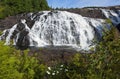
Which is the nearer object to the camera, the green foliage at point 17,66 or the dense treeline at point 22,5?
the green foliage at point 17,66

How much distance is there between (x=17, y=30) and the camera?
4200cm

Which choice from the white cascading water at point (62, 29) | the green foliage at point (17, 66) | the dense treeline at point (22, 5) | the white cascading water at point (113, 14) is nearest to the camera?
the green foliage at point (17, 66)

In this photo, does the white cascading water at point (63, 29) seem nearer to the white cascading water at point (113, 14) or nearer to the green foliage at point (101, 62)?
the white cascading water at point (113, 14)

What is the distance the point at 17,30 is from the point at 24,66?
3090cm

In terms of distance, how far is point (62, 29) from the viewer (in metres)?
42.0

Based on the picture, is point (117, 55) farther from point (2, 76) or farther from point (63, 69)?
point (2, 76)

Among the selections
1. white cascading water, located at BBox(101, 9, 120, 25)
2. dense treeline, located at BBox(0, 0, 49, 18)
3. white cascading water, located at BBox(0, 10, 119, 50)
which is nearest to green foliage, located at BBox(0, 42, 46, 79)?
white cascading water, located at BBox(0, 10, 119, 50)

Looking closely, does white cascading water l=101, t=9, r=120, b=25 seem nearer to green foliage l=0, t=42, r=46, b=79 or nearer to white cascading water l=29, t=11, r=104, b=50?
white cascading water l=29, t=11, r=104, b=50

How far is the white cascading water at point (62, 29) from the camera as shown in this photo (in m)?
40.9

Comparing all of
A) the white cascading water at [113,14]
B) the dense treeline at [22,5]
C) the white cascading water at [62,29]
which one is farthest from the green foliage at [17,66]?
the dense treeline at [22,5]

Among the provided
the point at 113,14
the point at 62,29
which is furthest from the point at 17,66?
the point at 113,14

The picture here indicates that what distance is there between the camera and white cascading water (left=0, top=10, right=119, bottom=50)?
40.9 meters

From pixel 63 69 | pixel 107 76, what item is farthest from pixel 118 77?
pixel 63 69

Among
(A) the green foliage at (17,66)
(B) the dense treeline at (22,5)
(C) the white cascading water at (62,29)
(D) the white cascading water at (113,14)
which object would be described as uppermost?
(B) the dense treeline at (22,5)
